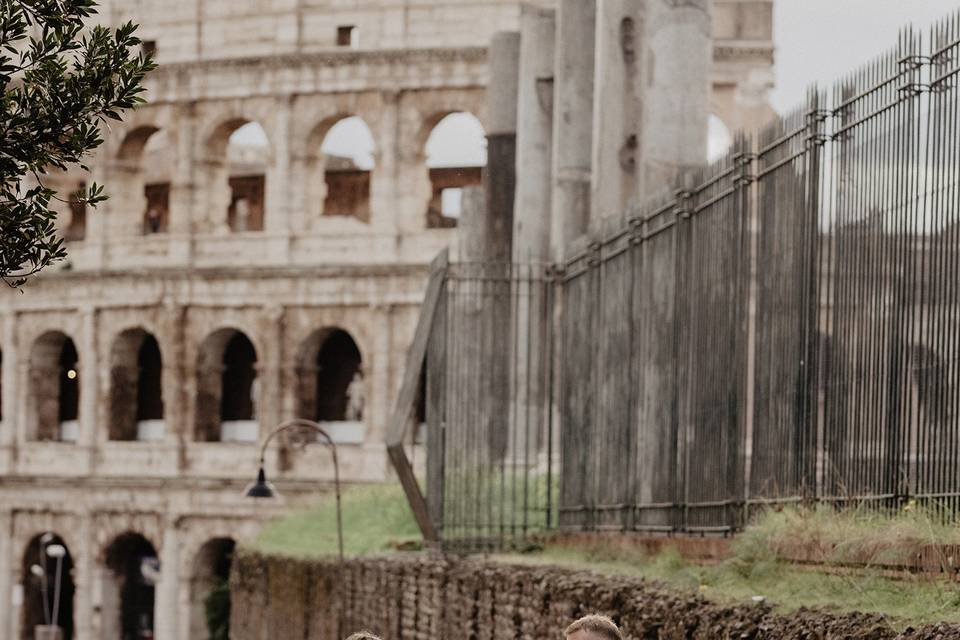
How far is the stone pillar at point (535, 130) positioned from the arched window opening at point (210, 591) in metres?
21.9

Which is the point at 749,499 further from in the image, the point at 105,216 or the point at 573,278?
the point at 105,216

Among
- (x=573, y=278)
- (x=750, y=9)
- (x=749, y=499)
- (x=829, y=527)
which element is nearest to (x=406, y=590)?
(x=573, y=278)

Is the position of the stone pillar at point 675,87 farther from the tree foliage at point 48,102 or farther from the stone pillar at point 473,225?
the stone pillar at point 473,225

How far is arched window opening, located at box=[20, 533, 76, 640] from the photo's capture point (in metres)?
53.0

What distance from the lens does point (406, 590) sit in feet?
73.3

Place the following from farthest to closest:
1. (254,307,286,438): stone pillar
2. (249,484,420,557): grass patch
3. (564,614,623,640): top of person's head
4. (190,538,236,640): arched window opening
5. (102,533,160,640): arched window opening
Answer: (102,533,160,640): arched window opening, (254,307,286,438): stone pillar, (190,538,236,640): arched window opening, (249,484,420,557): grass patch, (564,614,623,640): top of person's head

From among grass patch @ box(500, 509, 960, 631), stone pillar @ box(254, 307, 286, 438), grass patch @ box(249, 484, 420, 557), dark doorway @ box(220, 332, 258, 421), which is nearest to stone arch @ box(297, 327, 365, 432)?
stone pillar @ box(254, 307, 286, 438)

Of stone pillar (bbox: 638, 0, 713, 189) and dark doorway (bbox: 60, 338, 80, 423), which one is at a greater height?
A: stone pillar (bbox: 638, 0, 713, 189)

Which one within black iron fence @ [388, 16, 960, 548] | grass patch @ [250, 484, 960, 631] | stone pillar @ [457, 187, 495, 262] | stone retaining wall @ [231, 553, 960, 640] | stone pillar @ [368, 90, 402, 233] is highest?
stone pillar @ [368, 90, 402, 233]

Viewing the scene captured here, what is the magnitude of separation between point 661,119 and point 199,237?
108 feet

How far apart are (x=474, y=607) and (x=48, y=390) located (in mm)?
36747

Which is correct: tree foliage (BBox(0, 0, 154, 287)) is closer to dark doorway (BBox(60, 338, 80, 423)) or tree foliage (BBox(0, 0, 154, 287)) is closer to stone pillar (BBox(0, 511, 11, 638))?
stone pillar (BBox(0, 511, 11, 638))

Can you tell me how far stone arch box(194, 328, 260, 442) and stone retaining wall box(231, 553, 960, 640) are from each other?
47.9 ft

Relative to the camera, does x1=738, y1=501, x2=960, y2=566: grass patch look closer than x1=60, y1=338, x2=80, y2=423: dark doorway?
Yes
